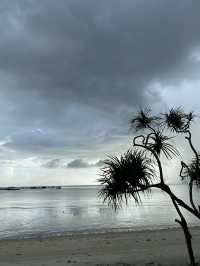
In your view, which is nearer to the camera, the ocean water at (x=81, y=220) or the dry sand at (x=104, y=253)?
the dry sand at (x=104, y=253)

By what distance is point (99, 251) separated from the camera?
15.0 meters

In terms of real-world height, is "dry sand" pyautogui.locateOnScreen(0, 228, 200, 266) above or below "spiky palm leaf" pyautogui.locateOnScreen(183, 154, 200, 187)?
below

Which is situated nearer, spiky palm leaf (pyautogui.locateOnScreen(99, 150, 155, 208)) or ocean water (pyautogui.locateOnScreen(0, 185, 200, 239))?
spiky palm leaf (pyautogui.locateOnScreen(99, 150, 155, 208))

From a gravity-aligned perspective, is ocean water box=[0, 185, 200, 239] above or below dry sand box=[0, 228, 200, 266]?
above

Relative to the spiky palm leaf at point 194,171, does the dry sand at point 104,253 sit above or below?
below

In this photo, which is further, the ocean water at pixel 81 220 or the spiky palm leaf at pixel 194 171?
the ocean water at pixel 81 220

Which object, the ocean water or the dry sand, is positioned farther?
the ocean water

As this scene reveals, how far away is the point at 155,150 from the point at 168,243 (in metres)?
8.74

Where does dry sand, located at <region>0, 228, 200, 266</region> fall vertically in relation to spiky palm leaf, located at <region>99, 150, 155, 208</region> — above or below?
below

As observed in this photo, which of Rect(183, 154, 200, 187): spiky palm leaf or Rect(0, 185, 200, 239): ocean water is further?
Rect(0, 185, 200, 239): ocean water

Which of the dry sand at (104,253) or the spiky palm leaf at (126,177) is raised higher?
the spiky palm leaf at (126,177)

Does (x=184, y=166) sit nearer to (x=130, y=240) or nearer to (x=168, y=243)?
(x=168, y=243)

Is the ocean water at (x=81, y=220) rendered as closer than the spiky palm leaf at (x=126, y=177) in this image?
No

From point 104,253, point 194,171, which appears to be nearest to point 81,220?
point 104,253
